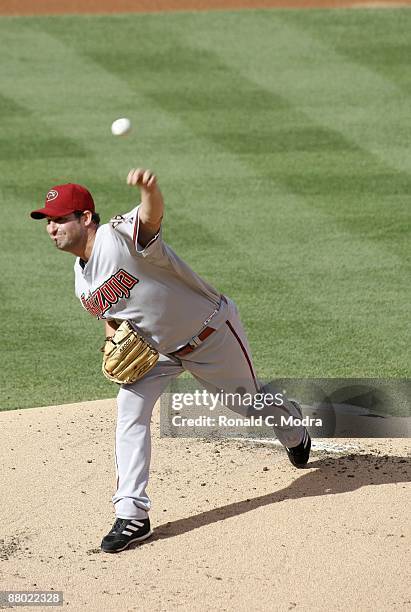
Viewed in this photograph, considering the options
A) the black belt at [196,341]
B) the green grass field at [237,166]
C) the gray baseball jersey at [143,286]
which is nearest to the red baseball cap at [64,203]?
the gray baseball jersey at [143,286]

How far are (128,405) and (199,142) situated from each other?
21.0 feet

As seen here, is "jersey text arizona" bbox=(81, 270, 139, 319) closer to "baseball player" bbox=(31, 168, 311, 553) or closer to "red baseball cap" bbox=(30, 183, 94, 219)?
"baseball player" bbox=(31, 168, 311, 553)

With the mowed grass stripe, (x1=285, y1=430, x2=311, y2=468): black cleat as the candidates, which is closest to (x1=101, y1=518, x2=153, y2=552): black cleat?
(x1=285, y1=430, x2=311, y2=468): black cleat

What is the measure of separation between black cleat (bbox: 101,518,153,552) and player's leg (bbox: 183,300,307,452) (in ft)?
2.46

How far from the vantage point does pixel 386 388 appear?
23.4 ft

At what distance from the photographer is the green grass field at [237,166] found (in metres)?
7.98

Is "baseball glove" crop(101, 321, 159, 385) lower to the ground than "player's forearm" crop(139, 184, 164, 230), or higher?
lower

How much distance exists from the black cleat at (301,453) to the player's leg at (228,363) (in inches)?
9.4

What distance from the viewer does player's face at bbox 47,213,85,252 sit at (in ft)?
16.7

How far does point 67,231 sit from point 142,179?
50cm

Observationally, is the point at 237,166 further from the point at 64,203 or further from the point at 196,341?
the point at 64,203

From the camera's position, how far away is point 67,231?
5102 mm

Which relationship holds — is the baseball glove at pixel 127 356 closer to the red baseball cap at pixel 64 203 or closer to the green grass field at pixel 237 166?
the red baseball cap at pixel 64 203

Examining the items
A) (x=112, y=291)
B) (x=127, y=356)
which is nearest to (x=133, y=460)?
(x=127, y=356)
